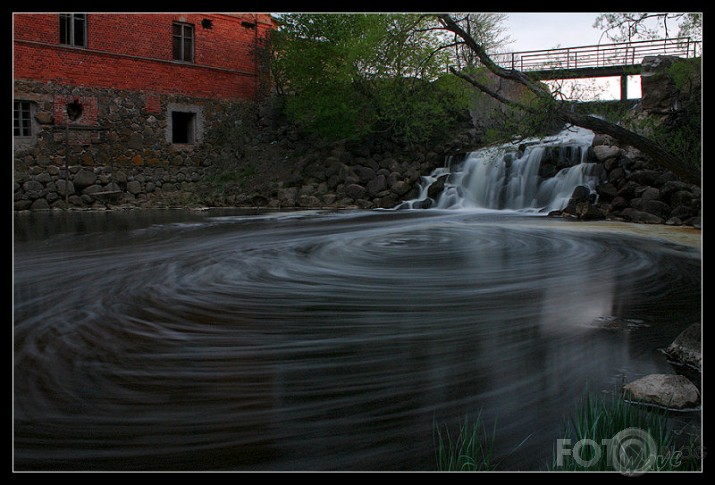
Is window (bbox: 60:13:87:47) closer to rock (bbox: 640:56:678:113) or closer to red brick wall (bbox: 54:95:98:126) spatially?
red brick wall (bbox: 54:95:98:126)

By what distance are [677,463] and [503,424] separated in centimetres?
50

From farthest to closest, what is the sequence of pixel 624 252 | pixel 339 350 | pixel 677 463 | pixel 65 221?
pixel 65 221, pixel 624 252, pixel 339 350, pixel 677 463

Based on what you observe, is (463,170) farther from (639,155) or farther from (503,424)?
(503,424)

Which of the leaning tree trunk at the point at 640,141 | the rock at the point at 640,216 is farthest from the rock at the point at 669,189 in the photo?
the leaning tree trunk at the point at 640,141

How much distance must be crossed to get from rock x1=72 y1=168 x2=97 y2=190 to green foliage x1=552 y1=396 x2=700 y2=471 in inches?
438

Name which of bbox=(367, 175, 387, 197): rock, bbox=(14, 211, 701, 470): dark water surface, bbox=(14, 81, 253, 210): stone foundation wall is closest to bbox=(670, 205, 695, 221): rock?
bbox=(14, 211, 701, 470): dark water surface

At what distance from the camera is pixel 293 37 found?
463 inches

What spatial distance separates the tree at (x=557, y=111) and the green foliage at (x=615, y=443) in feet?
8.76

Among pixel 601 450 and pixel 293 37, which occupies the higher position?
pixel 293 37

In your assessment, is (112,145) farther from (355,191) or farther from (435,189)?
(435,189)

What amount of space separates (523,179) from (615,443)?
10.3m

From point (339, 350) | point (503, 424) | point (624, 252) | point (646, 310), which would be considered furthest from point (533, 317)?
point (624, 252)

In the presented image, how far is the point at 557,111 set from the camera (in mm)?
4777

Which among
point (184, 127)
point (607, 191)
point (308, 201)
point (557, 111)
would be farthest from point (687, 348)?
point (184, 127)
